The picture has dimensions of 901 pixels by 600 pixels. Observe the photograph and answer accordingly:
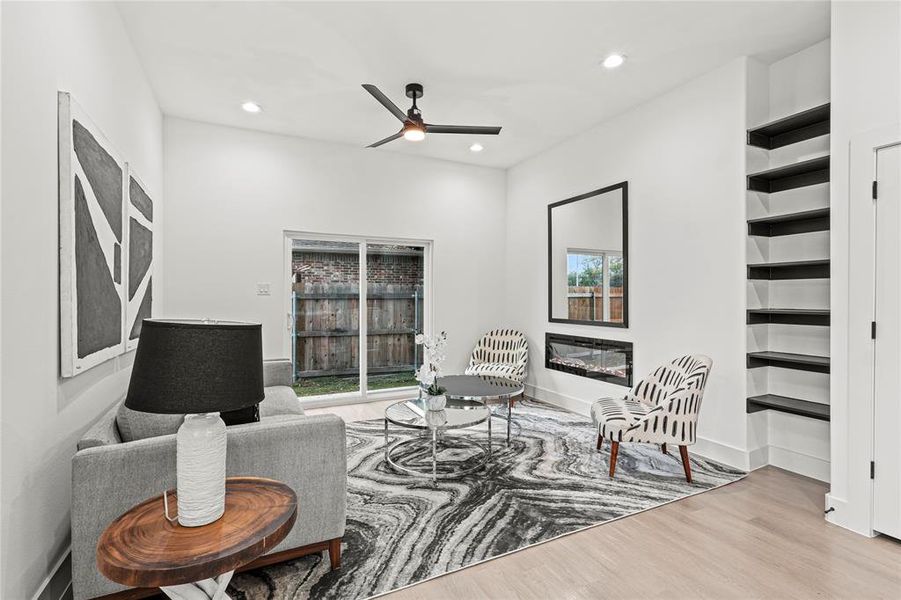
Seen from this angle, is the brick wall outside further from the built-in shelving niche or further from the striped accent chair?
the built-in shelving niche

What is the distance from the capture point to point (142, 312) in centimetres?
333

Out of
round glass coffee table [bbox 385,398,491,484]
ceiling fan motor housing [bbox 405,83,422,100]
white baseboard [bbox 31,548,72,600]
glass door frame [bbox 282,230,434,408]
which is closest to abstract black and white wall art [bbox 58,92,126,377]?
white baseboard [bbox 31,548,72,600]

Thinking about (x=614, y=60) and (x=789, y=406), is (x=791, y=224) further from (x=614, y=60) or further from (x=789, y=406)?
(x=614, y=60)

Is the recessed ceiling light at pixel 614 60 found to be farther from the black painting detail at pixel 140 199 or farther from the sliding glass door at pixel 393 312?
the black painting detail at pixel 140 199

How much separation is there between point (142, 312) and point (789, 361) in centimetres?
455

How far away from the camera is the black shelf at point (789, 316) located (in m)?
3.02

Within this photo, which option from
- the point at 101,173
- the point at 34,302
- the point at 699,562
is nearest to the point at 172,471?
the point at 34,302

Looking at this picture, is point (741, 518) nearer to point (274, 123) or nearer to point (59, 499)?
point (59, 499)

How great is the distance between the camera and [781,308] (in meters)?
3.26

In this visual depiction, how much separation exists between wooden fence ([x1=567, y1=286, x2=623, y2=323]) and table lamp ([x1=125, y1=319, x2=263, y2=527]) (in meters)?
3.71

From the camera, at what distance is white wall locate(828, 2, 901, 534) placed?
7.89 ft

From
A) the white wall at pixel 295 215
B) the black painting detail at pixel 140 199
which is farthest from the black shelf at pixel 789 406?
the black painting detail at pixel 140 199

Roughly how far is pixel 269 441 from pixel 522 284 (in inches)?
170

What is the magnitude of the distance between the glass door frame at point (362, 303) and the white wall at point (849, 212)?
13.1 feet
